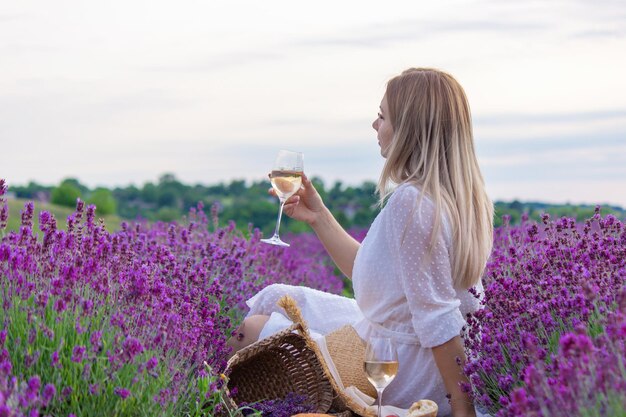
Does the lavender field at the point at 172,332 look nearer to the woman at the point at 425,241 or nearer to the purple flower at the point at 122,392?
the purple flower at the point at 122,392

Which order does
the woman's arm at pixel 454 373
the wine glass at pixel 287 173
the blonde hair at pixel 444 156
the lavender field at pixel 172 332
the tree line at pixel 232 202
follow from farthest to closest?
the tree line at pixel 232 202 → the wine glass at pixel 287 173 → the blonde hair at pixel 444 156 → the woman's arm at pixel 454 373 → the lavender field at pixel 172 332

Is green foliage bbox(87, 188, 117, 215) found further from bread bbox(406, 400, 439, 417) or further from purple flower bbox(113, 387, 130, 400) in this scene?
purple flower bbox(113, 387, 130, 400)

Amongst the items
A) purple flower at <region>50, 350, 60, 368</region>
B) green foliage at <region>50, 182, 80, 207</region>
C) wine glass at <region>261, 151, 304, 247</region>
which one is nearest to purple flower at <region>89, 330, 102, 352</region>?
purple flower at <region>50, 350, 60, 368</region>

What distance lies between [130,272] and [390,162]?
4.08 ft

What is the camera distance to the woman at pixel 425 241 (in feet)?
12.3

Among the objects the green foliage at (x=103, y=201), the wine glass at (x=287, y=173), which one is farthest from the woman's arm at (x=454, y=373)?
the green foliage at (x=103, y=201)

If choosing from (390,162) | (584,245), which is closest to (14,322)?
(390,162)

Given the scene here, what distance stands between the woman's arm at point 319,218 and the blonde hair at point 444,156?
56cm

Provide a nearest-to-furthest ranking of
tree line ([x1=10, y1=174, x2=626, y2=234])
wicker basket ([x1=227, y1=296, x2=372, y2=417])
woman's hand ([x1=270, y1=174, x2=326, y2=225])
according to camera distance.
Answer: wicker basket ([x1=227, y1=296, x2=372, y2=417]), woman's hand ([x1=270, y1=174, x2=326, y2=225]), tree line ([x1=10, y1=174, x2=626, y2=234])

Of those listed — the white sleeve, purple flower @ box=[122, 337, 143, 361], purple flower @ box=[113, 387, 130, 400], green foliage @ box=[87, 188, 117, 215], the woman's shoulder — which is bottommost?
green foliage @ box=[87, 188, 117, 215]

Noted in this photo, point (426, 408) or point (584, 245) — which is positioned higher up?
point (584, 245)

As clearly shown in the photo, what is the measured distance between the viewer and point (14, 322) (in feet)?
10.3

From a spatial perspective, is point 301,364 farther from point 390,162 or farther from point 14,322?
point 14,322

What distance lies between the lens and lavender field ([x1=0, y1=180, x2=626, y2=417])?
2.63m
